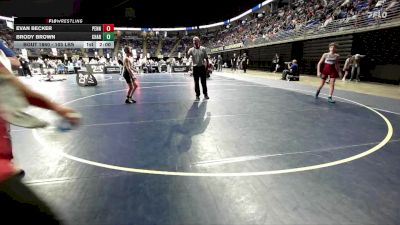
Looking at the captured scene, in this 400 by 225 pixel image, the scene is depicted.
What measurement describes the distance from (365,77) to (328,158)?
15.7 meters

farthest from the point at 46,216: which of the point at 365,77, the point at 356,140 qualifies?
the point at 365,77

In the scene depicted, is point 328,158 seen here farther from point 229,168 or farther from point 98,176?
point 98,176

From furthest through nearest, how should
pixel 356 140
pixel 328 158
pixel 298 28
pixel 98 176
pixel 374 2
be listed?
1. pixel 298 28
2. pixel 374 2
3. pixel 356 140
4. pixel 328 158
5. pixel 98 176

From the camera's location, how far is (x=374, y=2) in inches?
633

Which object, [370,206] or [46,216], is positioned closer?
[46,216]
